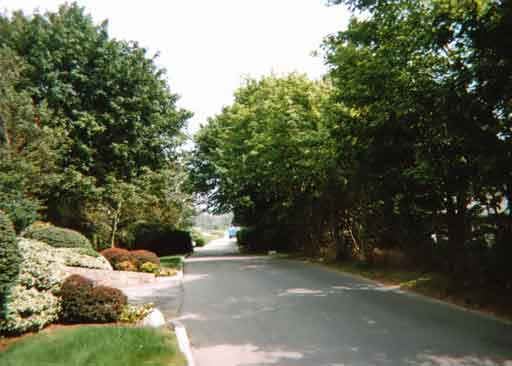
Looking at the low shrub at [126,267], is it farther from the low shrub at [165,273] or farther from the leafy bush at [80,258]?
the leafy bush at [80,258]

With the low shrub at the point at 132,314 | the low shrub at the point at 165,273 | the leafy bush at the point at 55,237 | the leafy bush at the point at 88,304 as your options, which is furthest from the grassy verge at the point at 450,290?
the leafy bush at the point at 55,237

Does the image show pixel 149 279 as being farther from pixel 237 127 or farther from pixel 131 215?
pixel 237 127

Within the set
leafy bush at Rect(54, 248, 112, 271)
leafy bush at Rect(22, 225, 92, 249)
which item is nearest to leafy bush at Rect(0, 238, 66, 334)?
leafy bush at Rect(54, 248, 112, 271)

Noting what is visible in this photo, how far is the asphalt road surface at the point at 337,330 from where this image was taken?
223 inches

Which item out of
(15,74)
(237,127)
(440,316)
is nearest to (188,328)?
(440,316)

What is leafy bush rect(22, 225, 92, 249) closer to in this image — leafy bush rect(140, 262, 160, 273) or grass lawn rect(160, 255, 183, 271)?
leafy bush rect(140, 262, 160, 273)

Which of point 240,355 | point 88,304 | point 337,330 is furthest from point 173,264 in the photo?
point 240,355

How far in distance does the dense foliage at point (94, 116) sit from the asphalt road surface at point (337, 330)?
11947mm

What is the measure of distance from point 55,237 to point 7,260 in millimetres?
9328

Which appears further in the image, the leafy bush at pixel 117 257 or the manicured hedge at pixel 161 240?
the manicured hedge at pixel 161 240

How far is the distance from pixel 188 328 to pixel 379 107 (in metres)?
7.16

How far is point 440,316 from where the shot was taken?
8.00m

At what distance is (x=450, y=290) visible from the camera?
985cm

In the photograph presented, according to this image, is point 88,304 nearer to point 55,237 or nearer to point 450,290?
point 55,237
